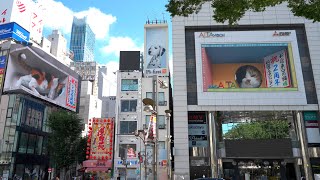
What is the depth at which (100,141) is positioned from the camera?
140ft

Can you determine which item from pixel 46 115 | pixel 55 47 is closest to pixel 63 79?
pixel 46 115

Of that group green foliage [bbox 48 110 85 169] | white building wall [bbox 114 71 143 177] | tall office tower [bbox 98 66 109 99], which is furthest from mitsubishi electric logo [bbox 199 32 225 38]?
tall office tower [bbox 98 66 109 99]

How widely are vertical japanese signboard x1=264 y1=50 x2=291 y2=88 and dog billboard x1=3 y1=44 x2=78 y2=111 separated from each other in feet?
110

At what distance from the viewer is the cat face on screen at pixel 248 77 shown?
38.9 metres

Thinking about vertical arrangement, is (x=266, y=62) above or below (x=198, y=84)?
above

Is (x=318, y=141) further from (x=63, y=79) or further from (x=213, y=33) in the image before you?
(x=63, y=79)

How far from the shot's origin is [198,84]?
37.0 m

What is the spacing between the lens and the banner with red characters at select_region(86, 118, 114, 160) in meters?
42.1

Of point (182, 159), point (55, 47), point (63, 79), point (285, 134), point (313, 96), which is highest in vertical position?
point (55, 47)

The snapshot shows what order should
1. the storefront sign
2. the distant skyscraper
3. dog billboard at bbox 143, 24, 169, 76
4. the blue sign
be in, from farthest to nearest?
the distant skyscraper → the blue sign → dog billboard at bbox 143, 24, 169, 76 → the storefront sign

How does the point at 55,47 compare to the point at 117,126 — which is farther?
the point at 55,47

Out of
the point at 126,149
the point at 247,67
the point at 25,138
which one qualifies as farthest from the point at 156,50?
the point at 25,138

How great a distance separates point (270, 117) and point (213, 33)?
41.8 ft

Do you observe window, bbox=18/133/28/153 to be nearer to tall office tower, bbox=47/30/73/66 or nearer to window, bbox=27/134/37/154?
window, bbox=27/134/37/154
